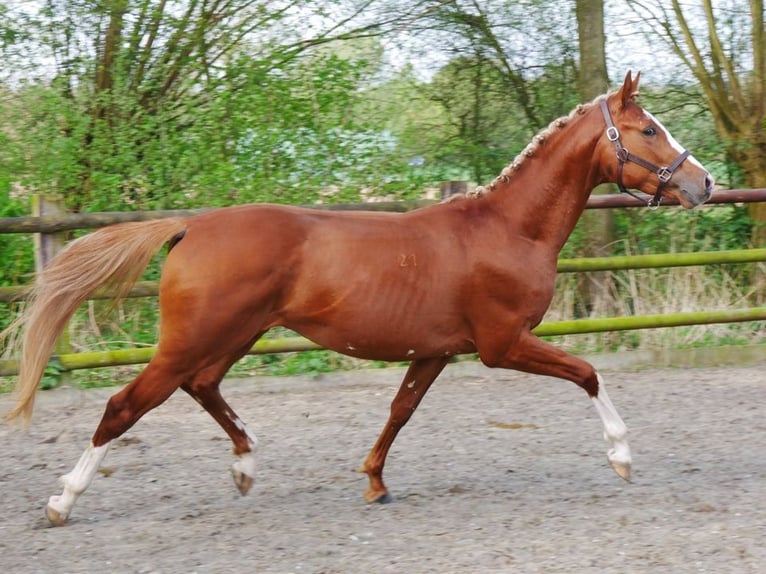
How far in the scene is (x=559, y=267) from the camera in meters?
7.43

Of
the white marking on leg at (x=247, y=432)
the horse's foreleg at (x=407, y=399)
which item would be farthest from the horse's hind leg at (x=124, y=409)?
the horse's foreleg at (x=407, y=399)

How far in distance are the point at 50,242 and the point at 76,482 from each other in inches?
116

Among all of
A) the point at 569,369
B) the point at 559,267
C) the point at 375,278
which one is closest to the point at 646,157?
the point at 569,369

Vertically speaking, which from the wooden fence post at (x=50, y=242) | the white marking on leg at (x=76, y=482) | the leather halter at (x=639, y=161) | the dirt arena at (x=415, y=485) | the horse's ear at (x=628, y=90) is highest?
the horse's ear at (x=628, y=90)

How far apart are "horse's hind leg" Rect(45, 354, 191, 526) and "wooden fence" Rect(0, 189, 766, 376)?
212 centimetres

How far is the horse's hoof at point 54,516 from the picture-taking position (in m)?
4.17

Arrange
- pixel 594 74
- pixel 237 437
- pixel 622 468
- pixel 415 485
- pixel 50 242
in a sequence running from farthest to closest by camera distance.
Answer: pixel 594 74
pixel 50 242
pixel 415 485
pixel 237 437
pixel 622 468

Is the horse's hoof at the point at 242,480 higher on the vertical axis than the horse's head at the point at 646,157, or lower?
lower

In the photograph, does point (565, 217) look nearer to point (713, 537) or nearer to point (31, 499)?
point (713, 537)

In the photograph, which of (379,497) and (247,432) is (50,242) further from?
(379,497)

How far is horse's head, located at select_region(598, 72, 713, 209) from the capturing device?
4500mm

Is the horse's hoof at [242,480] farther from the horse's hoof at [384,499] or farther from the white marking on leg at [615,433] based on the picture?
the white marking on leg at [615,433]

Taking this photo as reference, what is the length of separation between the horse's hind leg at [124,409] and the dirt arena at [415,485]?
13 centimetres

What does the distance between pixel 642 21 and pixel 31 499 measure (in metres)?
7.66
